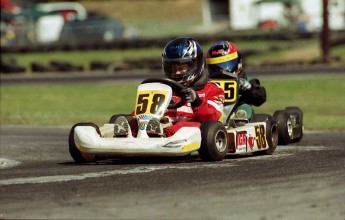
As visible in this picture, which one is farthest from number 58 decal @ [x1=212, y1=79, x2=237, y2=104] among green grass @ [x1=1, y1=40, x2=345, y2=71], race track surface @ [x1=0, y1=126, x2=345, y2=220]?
green grass @ [x1=1, y1=40, x2=345, y2=71]

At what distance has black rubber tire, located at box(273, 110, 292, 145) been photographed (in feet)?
36.3

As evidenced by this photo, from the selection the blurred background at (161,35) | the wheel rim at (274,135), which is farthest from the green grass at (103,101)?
the wheel rim at (274,135)

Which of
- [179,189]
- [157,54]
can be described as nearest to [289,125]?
[179,189]

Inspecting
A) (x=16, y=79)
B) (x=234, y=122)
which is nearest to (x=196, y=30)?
(x=16, y=79)

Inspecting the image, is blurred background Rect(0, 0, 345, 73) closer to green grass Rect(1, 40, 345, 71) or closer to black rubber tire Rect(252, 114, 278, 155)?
green grass Rect(1, 40, 345, 71)

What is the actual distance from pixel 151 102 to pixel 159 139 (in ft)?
1.71

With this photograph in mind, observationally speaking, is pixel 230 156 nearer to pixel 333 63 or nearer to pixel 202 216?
pixel 202 216

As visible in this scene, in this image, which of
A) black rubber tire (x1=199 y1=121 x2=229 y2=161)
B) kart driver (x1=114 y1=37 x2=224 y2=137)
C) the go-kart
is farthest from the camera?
kart driver (x1=114 y1=37 x2=224 y2=137)

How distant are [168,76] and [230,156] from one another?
1.00 m

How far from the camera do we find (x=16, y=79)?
26906 millimetres

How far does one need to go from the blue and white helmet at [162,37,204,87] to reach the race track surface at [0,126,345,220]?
2.74ft

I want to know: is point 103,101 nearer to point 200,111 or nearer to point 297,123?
point 297,123

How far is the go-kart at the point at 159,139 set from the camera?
8.12 meters

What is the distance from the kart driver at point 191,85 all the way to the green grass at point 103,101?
6589 mm
